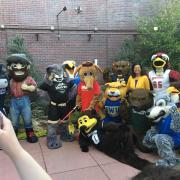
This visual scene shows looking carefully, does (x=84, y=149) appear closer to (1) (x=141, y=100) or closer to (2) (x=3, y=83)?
(1) (x=141, y=100)

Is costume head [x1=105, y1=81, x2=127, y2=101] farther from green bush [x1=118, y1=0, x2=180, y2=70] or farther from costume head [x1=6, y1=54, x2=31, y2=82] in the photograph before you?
green bush [x1=118, y1=0, x2=180, y2=70]

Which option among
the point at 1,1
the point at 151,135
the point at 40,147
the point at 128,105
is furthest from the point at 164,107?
the point at 1,1

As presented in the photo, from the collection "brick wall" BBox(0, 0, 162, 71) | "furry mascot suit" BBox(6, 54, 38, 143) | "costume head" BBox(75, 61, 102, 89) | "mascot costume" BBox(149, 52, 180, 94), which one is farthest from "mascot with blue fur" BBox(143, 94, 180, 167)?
"brick wall" BBox(0, 0, 162, 71)

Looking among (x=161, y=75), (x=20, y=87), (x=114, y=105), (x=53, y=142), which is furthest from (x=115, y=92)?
(x=20, y=87)

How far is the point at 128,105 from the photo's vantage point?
17.5ft

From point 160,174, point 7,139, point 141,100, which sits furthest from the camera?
point 141,100

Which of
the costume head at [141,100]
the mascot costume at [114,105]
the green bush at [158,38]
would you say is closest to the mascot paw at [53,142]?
the mascot costume at [114,105]

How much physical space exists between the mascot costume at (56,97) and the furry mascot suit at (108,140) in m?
0.45

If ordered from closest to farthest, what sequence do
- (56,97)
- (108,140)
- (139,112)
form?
(108,140), (139,112), (56,97)

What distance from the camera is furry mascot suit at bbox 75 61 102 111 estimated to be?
5473 millimetres

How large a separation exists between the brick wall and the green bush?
0.74 meters

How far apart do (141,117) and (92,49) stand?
546 centimetres

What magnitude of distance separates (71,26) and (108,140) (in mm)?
6079

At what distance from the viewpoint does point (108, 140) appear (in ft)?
16.0
